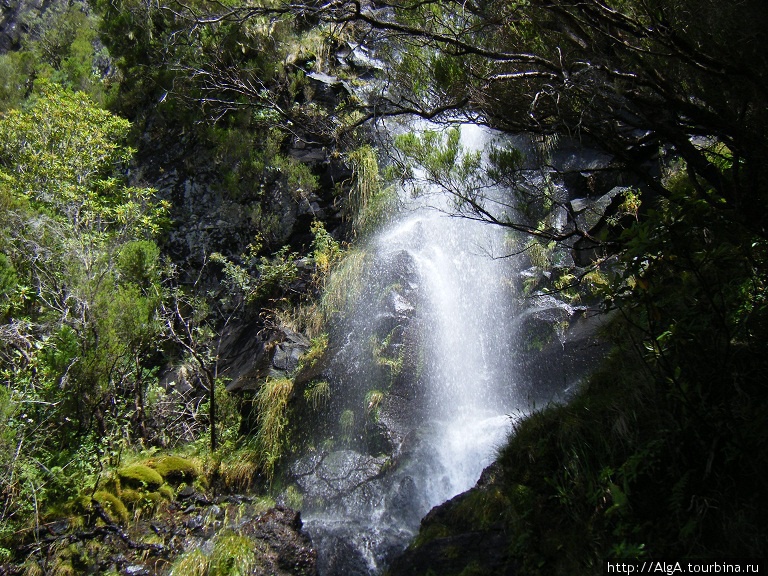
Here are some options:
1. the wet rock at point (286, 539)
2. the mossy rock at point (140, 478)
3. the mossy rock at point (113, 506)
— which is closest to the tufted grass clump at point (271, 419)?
the mossy rock at point (140, 478)

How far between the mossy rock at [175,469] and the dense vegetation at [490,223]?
0.18 feet

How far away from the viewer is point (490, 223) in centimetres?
543

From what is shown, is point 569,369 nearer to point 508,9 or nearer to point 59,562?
point 508,9

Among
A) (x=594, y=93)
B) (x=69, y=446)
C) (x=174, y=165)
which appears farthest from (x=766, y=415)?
(x=174, y=165)

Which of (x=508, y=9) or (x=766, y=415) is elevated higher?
(x=508, y=9)

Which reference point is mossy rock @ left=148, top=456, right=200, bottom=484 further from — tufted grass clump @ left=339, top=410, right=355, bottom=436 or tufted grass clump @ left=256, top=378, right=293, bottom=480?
tufted grass clump @ left=339, top=410, right=355, bottom=436

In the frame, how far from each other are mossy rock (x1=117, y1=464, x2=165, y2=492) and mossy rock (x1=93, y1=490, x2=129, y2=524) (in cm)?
27

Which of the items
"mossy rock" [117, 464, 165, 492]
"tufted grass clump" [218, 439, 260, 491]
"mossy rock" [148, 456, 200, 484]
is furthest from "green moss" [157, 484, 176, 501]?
"tufted grass clump" [218, 439, 260, 491]

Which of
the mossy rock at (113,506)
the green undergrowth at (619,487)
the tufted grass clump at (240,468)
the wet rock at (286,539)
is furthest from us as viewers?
the tufted grass clump at (240,468)

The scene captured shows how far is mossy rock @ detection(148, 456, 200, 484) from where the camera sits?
6621 mm

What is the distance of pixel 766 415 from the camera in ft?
Answer: 9.71

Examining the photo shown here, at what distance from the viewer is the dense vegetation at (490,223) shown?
10.2 ft

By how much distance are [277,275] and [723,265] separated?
771 centimetres

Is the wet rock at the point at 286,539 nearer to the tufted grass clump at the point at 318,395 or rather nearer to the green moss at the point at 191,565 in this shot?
the green moss at the point at 191,565
